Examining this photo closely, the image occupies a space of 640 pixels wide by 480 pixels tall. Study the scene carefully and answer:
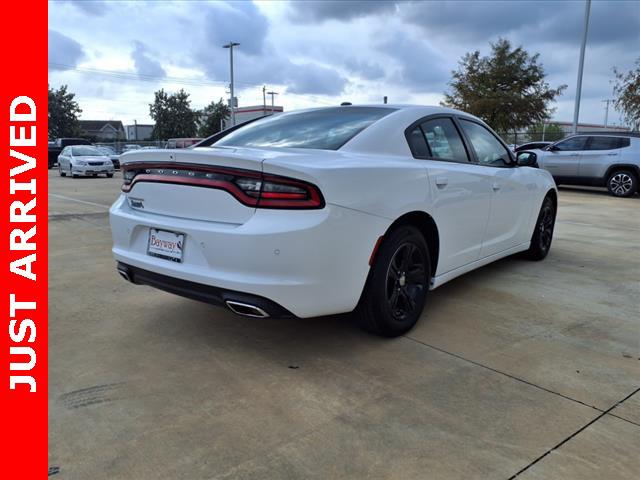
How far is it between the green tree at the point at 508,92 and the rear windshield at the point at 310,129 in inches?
998

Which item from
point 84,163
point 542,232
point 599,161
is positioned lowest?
point 542,232

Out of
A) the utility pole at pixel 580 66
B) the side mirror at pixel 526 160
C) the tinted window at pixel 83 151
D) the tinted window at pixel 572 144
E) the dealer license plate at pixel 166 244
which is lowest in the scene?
the dealer license plate at pixel 166 244

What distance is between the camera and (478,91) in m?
27.9

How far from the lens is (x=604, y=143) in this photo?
13.9m

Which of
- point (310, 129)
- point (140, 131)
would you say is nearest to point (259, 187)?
point (310, 129)

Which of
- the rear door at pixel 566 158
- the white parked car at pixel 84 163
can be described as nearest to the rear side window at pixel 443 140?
the rear door at pixel 566 158

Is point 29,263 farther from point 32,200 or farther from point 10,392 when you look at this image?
point 10,392

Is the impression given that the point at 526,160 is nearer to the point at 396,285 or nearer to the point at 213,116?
the point at 396,285

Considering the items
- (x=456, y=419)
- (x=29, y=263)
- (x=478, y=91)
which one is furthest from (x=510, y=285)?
(x=478, y=91)

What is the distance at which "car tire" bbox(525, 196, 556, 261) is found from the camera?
215 inches

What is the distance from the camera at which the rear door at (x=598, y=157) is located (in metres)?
13.7

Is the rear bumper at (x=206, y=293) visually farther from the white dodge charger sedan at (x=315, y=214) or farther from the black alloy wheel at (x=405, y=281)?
the black alloy wheel at (x=405, y=281)

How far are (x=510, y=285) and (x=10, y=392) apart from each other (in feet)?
12.6

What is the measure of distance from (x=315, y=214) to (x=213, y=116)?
6877 centimetres
